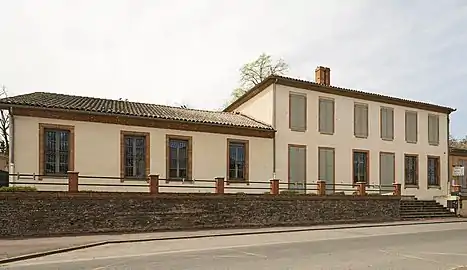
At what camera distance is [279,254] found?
514 inches

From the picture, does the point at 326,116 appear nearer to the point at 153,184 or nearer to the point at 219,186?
the point at 219,186

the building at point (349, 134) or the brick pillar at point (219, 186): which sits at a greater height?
the building at point (349, 134)

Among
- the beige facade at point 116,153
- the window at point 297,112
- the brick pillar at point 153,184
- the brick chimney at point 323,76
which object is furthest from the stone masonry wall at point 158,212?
the brick chimney at point 323,76

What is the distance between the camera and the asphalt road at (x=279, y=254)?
11.2 m

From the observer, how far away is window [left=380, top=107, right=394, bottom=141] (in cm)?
3041

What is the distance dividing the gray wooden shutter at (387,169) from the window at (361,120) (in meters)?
2.03

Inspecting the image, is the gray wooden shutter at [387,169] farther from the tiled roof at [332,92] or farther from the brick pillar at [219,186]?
the brick pillar at [219,186]

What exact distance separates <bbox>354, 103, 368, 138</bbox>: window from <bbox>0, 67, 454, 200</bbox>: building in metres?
0.06

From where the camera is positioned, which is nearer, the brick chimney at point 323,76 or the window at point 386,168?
the window at point 386,168

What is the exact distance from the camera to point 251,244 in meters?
15.5

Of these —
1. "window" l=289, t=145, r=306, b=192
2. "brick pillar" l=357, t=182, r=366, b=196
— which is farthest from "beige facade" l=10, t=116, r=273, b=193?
"brick pillar" l=357, t=182, r=366, b=196

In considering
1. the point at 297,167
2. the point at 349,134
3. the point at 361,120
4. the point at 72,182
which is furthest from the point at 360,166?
the point at 72,182

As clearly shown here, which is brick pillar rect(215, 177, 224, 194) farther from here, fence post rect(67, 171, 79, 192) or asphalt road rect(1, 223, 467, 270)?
fence post rect(67, 171, 79, 192)

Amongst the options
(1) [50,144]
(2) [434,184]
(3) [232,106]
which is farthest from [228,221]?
(2) [434,184]
